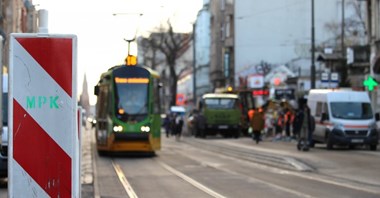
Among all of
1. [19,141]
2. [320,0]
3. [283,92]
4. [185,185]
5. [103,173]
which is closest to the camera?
[19,141]

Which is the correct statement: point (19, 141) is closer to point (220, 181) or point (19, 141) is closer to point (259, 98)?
point (220, 181)

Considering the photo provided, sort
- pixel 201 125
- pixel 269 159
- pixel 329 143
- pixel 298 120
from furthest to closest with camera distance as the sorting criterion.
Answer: pixel 201 125 → pixel 298 120 → pixel 329 143 → pixel 269 159

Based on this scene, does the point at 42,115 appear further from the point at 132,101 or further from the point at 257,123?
the point at 257,123

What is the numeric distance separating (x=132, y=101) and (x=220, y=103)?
77.8 feet

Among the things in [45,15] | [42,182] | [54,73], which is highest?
[45,15]

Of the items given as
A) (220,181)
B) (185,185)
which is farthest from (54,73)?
(220,181)

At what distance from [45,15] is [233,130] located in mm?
44666

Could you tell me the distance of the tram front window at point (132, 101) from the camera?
2678 cm

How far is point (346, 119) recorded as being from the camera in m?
30.3

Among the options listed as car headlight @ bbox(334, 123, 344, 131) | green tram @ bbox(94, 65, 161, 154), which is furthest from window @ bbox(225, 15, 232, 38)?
green tram @ bbox(94, 65, 161, 154)

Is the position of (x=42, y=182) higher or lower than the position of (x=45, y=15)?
lower

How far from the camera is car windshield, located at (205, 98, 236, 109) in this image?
5009cm

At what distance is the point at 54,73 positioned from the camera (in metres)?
5.23

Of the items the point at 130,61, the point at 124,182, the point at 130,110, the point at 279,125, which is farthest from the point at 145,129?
the point at 279,125
